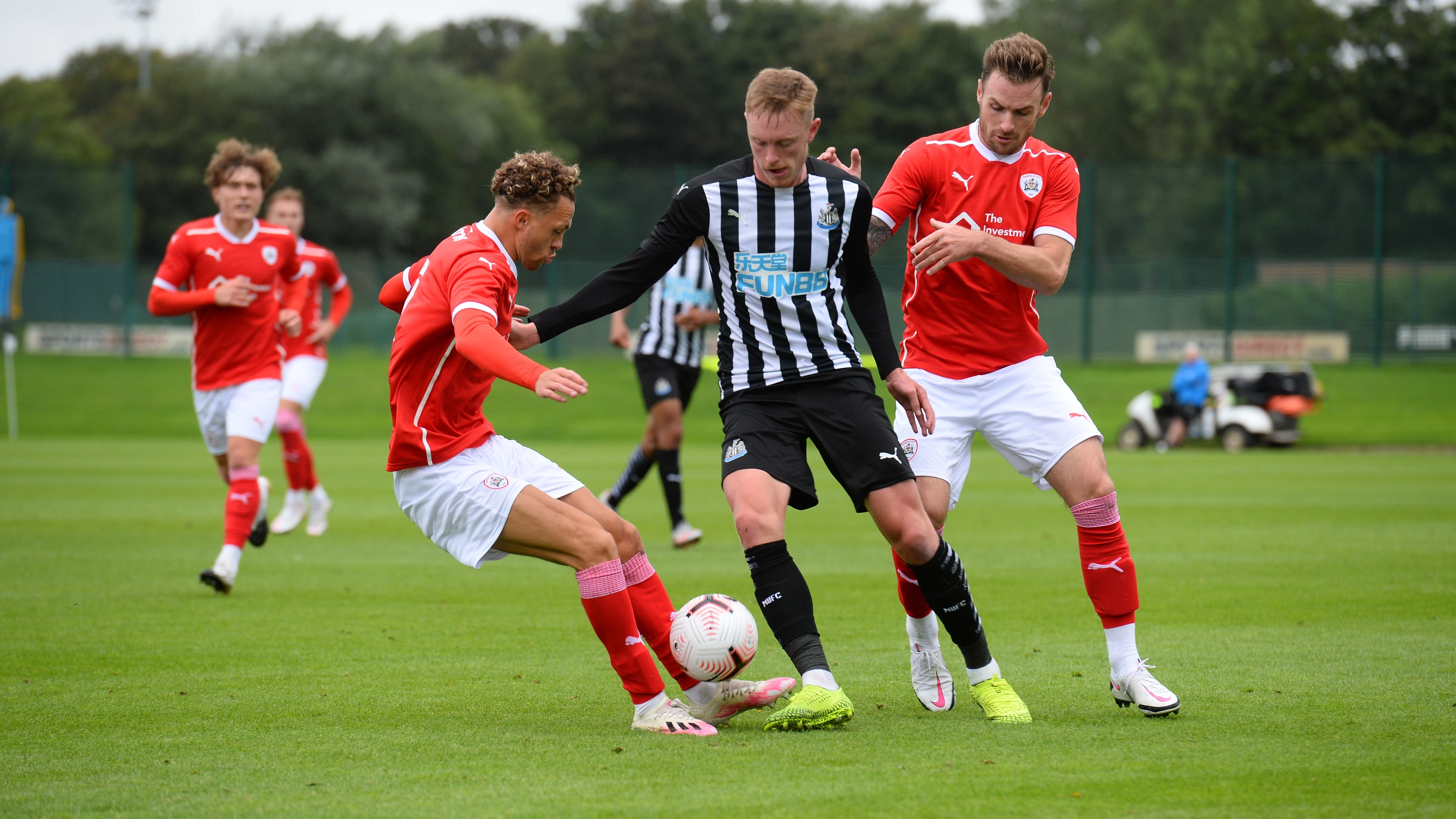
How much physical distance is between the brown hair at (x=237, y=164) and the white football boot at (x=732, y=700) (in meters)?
5.26

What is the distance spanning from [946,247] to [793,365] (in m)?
0.71

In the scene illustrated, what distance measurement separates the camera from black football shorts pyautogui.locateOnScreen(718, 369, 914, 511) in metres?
4.96

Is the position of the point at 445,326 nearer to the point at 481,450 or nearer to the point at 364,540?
the point at 481,450

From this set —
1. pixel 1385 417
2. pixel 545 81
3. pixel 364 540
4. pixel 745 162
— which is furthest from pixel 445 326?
pixel 545 81

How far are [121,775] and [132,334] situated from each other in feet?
107

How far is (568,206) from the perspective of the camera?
5.11m

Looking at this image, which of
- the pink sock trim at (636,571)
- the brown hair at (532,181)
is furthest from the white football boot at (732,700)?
the brown hair at (532,181)

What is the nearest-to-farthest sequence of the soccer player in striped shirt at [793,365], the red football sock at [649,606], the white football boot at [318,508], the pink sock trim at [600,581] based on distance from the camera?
1. the pink sock trim at [600,581]
2. the soccer player in striped shirt at [793,365]
3. the red football sock at [649,606]
4. the white football boot at [318,508]

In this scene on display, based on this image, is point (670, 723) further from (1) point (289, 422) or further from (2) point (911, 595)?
(1) point (289, 422)

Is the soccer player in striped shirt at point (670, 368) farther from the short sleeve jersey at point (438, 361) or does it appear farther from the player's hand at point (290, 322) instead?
the short sleeve jersey at point (438, 361)

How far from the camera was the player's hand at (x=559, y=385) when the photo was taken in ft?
13.9

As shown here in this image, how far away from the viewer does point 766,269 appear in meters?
5.06

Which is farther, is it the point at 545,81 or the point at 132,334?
the point at 545,81

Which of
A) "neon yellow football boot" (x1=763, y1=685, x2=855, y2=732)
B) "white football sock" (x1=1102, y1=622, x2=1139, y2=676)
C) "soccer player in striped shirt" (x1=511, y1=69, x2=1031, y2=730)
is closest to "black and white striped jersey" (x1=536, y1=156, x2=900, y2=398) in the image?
"soccer player in striped shirt" (x1=511, y1=69, x2=1031, y2=730)
